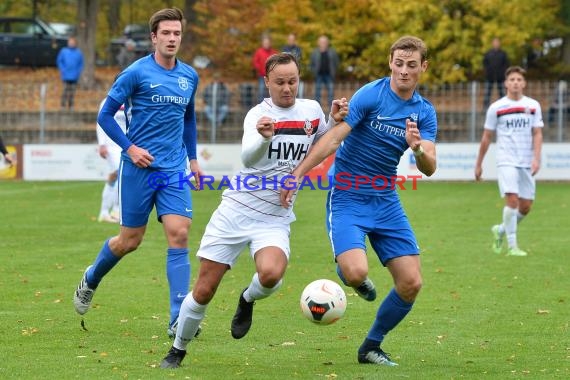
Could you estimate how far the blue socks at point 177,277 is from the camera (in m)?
8.14

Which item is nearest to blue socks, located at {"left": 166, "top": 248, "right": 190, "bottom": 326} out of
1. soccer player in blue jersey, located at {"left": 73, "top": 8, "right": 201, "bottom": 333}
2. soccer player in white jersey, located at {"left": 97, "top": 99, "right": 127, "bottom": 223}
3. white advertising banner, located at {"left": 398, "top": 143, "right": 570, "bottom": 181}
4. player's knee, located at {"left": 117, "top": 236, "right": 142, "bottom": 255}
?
soccer player in blue jersey, located at {"left": 73, "top": 8, "right": 201, "bottom": 333}

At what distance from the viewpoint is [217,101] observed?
26.9 m

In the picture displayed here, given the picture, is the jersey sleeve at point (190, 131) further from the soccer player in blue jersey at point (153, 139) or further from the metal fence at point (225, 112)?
the metal fence at point (225, 112)

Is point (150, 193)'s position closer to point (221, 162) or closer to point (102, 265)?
point (102, 265)

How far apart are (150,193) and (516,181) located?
21.3 ft

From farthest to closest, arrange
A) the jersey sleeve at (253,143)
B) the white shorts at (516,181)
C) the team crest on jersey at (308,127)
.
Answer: the white shorts at (516,181), the team crest on jersey at (308,127), the jersey sleeve at (253,143)

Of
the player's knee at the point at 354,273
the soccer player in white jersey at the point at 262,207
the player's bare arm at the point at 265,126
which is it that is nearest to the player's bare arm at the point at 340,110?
the soccer player in white jersey at the point at 262,207

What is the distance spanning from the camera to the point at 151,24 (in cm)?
848

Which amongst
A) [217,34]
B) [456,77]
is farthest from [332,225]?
[217,34]

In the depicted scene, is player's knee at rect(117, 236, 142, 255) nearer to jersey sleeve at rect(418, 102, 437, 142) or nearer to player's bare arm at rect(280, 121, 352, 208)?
player's bare arm at rect(280, 121, 352, 208)

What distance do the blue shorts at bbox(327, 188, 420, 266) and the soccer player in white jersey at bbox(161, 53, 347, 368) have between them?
0.38 meters

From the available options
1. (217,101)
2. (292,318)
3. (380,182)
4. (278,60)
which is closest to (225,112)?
(217,101)

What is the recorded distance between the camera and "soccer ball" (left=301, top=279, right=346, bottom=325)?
7141mm

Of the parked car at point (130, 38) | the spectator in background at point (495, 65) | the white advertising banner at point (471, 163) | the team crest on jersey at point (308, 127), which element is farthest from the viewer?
the parked car at point (130, 38)
